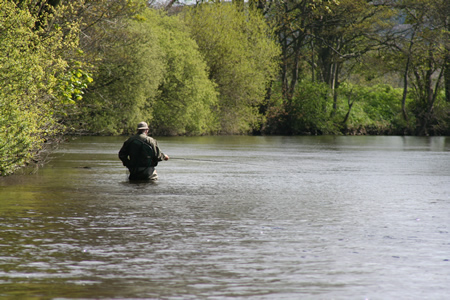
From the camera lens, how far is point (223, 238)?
963 cm

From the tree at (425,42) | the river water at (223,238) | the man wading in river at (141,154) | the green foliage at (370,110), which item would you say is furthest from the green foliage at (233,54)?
the river water at (223,238)

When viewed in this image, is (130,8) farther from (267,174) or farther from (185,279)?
(185,279)

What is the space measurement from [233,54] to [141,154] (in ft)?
149

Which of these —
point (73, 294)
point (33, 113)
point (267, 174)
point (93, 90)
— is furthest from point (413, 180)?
point (93, 90)

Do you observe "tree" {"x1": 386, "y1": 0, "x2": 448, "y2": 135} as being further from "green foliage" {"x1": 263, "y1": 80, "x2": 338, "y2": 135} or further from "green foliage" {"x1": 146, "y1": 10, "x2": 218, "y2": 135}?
"green foliage" {"x1": 146, "y1": 10, "x2": 218, "y2": 135}

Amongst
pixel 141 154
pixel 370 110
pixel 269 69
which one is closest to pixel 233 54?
pixel 269 69

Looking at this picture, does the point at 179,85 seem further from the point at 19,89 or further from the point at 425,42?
the point at 19,89

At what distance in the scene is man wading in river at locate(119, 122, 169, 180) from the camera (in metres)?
17.3

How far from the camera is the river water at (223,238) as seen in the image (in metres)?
6.93

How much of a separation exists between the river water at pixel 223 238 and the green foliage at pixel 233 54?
44.5 meters

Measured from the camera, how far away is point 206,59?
206 ft

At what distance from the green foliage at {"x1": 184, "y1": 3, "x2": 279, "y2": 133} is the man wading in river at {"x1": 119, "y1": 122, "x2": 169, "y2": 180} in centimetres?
4404

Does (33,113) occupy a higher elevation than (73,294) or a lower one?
higher

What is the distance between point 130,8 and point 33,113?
40.2 feet
